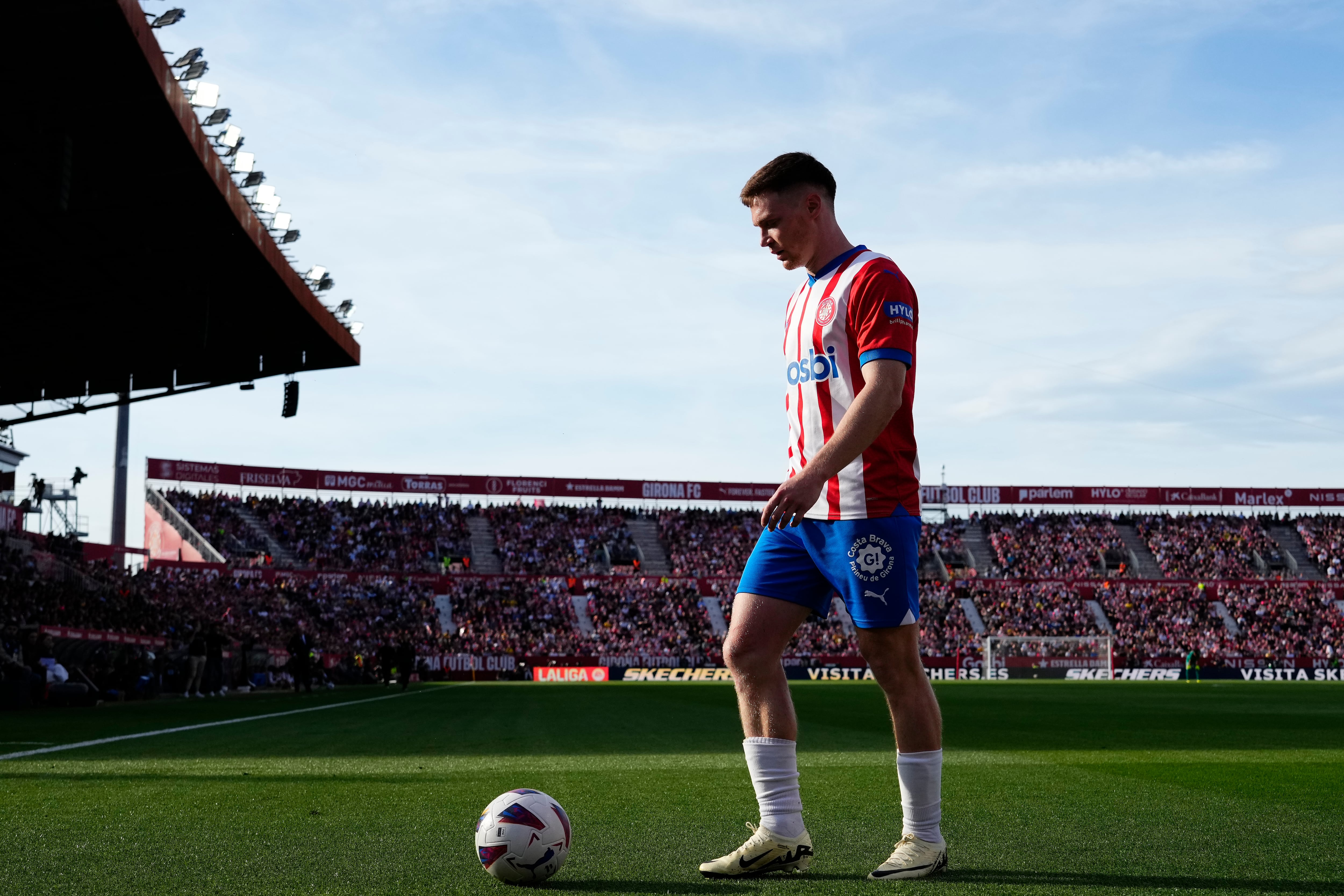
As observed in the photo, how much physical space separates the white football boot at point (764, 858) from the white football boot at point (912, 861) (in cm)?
24

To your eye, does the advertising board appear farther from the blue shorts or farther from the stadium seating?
the blue shorts

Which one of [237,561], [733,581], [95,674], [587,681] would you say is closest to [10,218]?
[95,674]

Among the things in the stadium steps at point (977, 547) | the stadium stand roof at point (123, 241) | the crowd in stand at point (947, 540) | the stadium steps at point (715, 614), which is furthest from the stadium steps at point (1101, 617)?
the stadium stand roof at point (123, 241)

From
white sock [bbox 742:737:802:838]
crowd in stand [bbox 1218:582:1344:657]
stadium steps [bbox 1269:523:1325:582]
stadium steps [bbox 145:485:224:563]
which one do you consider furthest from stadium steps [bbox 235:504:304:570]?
white sock [bbox 742:737:802:838]

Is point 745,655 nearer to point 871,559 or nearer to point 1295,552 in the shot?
point 871,559

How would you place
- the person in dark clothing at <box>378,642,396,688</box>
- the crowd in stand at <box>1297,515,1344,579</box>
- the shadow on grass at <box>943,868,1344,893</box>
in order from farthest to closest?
the crowd in stand at <box>1297,515,1344,579</box> < the person in dark clothing at <box>378,642,396,688</box> < the shadow on grass at <box>943,868,1344,893</box>

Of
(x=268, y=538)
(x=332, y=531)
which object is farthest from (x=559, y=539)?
(x=268, y=538)

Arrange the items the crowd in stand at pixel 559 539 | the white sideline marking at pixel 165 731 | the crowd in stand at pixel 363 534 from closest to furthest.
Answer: the white sideline marking at pixel 165 731 → the crowd in stand at pixel 363 534 → the crowd in stand at pixel 559 539

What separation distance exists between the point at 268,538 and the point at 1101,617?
38.5 meters

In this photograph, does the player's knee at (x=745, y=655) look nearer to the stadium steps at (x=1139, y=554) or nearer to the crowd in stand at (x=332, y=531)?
the crowd in stand at (x=332, y=531)

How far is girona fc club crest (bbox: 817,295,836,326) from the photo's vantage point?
400 cm

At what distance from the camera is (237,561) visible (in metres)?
50.1

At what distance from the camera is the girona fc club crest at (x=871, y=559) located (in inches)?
149

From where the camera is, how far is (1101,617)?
184 ft
